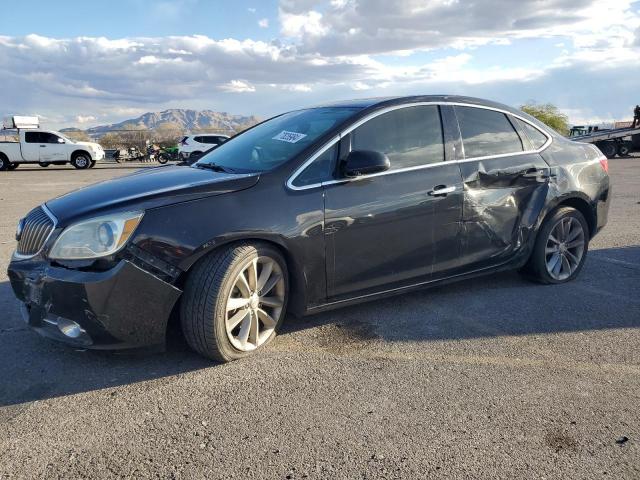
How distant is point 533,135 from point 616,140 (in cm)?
2486

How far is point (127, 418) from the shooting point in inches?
107

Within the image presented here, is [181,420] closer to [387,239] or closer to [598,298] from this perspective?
[387,239]

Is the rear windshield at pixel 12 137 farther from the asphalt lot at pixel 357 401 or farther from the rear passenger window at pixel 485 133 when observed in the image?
the rear passenger window at pixel 485 133

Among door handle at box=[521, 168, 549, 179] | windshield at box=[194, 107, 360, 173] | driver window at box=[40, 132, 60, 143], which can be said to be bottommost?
door handle at box=[521, 168, 549, 179]

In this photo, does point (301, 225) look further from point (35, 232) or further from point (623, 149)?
point (623, 149)

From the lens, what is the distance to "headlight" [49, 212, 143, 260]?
2.96 metres

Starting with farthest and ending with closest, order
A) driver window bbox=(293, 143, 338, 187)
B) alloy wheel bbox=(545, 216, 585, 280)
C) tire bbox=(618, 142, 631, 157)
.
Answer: tire bbox=(618, 142, 631, 157) → alloy wheel bbox=(545, 216, 585, 280) → driver window bbox=(293, 143, 338, 187)

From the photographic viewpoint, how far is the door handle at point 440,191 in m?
3.93

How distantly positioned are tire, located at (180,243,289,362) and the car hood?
395 mm

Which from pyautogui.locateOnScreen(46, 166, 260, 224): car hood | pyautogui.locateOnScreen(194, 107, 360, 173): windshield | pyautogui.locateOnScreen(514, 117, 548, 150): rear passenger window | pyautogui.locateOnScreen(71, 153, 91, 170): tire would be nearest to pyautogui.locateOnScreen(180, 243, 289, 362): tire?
pyautogui.locateOnScreen(46, 166, 260, 224): car hood

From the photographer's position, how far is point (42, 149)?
75.7 feet

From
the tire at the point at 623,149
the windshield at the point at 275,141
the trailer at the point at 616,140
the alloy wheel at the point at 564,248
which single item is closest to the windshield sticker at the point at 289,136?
the windshield at the point at 275,141

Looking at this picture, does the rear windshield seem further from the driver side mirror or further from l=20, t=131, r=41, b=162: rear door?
the driver side mirror

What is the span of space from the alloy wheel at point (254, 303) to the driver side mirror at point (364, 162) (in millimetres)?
814
